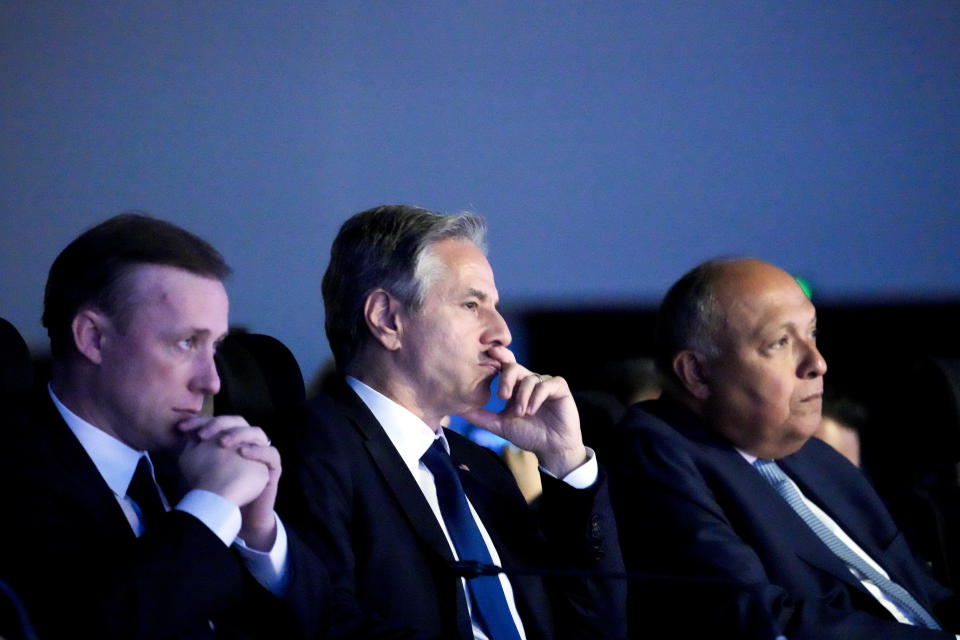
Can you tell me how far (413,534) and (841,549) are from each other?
43.4 inches

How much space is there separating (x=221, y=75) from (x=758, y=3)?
7.31 feet

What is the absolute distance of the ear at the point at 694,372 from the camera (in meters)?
2.46

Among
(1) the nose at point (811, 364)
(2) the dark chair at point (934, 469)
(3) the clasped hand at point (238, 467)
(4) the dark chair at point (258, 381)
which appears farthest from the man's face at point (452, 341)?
(2) the dark chair at point (934, 469)

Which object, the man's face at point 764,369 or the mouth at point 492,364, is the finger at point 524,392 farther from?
the man's face at point 764,369

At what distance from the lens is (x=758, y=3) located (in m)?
4.06

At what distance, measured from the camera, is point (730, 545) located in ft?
6.86

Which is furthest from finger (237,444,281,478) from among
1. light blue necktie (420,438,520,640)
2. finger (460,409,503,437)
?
finger (460,409,503,437)

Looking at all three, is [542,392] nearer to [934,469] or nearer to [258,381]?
[258,381]

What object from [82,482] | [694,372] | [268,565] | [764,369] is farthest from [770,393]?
[82,482]

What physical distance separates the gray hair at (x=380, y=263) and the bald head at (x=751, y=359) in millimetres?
669

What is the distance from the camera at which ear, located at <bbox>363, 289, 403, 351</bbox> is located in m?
2.03

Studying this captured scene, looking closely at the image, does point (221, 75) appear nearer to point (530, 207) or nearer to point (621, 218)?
point (530, 207)

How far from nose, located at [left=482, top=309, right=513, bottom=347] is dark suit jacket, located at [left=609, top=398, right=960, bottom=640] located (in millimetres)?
451

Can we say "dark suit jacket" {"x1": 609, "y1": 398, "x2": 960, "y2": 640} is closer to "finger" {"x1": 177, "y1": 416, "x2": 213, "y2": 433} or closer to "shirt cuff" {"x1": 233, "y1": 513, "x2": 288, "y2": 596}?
"shirt cuff" {"x1": 233, "y1": 513, "x2": 288, "y2": 596}
